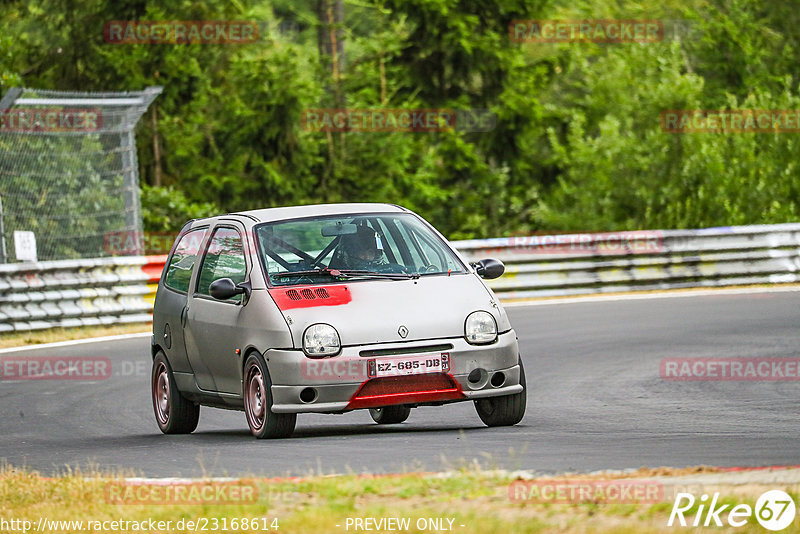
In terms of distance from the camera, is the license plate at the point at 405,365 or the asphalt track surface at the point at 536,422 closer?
the asphalt track surface at the point at 536,422

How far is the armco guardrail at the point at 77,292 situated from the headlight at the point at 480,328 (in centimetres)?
1061

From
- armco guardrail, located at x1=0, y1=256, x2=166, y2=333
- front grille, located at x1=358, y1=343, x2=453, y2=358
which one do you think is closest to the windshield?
front grille, located at x1=358, y1=343, x2=453, y2=358

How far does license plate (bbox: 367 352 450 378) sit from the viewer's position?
9.34 metres

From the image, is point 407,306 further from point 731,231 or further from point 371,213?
point 731,231

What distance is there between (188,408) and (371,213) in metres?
2.03

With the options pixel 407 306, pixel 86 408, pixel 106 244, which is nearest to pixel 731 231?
pixel 106 244

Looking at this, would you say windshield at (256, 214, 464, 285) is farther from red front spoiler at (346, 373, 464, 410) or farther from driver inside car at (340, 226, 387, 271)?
red front spoiler at (346, 373, 464, 410)

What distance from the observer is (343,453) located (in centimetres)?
880

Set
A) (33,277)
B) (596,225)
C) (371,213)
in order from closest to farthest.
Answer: (371,213) < (33,277) < (596,225)

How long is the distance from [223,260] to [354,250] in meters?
0.97
